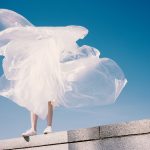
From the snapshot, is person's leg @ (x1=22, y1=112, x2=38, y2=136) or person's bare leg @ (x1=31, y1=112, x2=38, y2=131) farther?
person's bare leg @ (x1=31, y1=112, x2=38, y2=131)

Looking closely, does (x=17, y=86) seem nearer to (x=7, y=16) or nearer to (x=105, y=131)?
(x=7, y=16)

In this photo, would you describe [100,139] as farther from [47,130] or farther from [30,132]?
[30,132]

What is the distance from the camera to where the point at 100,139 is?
14.2 ft

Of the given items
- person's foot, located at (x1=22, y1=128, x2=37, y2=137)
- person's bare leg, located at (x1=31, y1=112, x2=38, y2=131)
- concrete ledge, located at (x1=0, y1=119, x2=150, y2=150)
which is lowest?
Answer: concrete ledge, located at (x1=0, y1=119, x2=150, y2=150)

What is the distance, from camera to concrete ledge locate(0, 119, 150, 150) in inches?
159

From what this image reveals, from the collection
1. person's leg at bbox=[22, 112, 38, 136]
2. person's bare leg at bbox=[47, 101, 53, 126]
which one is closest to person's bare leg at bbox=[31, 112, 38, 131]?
person's leg at bbox=[22, 112, 38, 136]

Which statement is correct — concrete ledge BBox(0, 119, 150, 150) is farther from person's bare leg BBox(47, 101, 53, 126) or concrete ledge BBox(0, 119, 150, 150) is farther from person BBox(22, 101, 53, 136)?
person's bare leg BBox(47, 101, 53, 126)

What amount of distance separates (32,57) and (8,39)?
1.53 ft

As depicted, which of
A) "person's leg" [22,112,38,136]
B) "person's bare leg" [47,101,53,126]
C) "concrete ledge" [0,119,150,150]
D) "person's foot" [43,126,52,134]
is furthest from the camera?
"person's bare leg" [47,101,53,126]

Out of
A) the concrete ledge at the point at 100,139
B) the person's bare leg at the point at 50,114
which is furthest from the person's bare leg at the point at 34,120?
the concrete ledge at the point at 100,139

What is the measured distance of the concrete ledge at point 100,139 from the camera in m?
4.04

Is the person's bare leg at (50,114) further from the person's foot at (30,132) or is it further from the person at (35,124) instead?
the person's foot at (30,132)

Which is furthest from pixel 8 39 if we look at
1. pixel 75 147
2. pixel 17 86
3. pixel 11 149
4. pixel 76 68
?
pixel 75 147

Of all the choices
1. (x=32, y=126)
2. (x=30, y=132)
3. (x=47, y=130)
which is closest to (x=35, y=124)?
(x=32, y=126)
